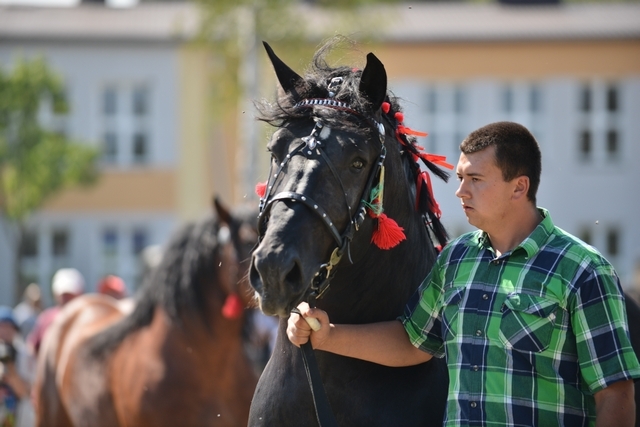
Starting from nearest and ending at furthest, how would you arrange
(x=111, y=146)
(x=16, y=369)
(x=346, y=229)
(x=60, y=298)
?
1. (x=346, y=229)
2. (x=16, y=369)
3. (x=60, y=298)
4. (x=111, y=146)

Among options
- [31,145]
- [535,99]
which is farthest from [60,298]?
[535,99]

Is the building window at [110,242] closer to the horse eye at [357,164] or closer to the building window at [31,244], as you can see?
the building window at [31,244]

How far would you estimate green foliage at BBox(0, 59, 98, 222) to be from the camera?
19.4 m

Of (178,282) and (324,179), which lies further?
(178,282)

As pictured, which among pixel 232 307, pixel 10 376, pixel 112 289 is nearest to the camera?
pixel 232 307

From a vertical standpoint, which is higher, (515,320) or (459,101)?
(459,101)

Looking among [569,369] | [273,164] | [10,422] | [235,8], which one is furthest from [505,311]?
[235,8]

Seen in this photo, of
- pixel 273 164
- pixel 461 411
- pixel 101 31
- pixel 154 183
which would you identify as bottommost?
pixel 154 183

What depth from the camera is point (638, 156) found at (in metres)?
25.5

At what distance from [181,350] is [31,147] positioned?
1552 cm

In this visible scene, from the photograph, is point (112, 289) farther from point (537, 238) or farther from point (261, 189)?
point (537, 238)

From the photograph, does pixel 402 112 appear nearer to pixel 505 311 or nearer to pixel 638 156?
pixel 505 311

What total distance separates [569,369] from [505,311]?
0.80ft

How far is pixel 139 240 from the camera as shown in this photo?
82.6 feet
